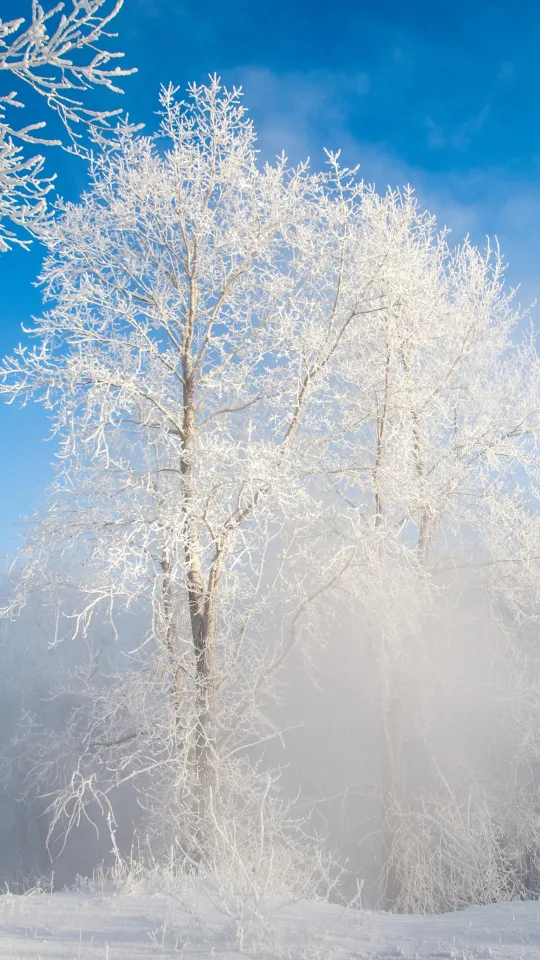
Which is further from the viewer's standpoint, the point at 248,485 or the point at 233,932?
the point at 248,485

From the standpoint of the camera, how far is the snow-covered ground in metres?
3.08

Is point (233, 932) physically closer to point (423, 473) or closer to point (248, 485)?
point (248, 485)

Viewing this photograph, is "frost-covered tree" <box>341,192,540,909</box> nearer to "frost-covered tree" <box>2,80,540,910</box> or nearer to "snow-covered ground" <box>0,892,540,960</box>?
"frost-covered tree" <box>2,80,540,910</box>

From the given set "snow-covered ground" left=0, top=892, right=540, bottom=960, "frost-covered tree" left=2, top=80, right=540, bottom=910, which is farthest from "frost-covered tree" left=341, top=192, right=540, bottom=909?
"snow-covered ground" left=0, top=892, right=540, bottom=960

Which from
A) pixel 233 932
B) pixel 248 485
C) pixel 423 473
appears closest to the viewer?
pixel 233 932

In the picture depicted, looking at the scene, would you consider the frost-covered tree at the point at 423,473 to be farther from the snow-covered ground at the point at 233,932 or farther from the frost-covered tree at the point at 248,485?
the snow-covered ground at the point at 233,932

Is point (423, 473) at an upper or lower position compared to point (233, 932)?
upper

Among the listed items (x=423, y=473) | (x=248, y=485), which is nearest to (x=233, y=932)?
A: (x=248, y=485)

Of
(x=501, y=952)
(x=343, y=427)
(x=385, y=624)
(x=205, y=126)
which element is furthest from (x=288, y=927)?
(x=205, y=126)

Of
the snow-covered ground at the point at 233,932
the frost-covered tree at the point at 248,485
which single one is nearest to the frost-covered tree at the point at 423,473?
the frost-covered tree at the point at 248,485

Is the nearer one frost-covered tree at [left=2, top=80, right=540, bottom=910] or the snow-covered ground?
the snow-covered ground

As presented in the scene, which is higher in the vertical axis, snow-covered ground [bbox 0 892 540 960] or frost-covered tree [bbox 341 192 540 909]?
frost-covered tree [bbox 341 192 540 909]

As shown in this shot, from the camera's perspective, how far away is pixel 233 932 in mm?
3354

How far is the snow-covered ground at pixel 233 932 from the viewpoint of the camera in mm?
3084
